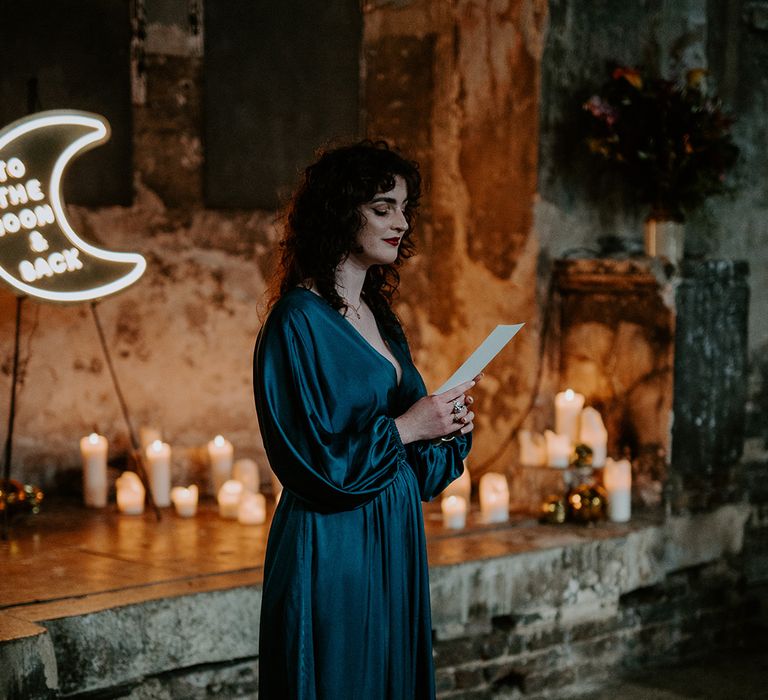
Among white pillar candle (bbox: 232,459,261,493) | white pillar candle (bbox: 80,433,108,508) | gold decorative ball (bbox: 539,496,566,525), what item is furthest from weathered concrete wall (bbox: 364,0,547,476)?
white pillar candle (bbox: 80,433,108,508)

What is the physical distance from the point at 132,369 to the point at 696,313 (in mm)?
2365

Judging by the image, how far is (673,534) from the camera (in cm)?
481

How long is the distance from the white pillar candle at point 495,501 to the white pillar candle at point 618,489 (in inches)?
16.0

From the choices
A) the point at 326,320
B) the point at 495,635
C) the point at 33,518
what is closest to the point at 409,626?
the point at 326,320

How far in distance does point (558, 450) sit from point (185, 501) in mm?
1500

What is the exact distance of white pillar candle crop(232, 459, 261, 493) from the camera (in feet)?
16.2

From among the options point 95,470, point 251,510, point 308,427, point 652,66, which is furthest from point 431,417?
point 652,66

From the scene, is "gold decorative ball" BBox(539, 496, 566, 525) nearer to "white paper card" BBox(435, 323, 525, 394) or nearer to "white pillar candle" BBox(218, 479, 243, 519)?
"white pillar candle" BBox(218, 479, 243, 519)

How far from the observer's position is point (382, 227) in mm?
2623

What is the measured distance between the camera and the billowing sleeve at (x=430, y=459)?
278cm

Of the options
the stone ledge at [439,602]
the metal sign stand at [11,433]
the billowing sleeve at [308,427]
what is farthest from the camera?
the metal sign stand at [11,433]

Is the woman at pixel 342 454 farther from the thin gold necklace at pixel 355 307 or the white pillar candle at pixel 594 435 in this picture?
the white pillar candle at pixel 594 435

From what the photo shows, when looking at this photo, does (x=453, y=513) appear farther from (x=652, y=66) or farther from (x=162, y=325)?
(x=652, y=66)

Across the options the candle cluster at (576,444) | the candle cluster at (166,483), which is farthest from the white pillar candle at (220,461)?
the candle cluster at (576,444)
